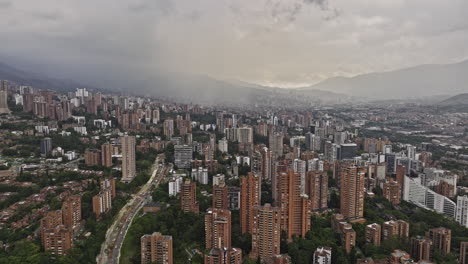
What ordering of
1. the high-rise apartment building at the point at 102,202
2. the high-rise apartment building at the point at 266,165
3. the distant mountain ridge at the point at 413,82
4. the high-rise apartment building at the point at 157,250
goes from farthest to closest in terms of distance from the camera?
1. the distant mountain ridge at the point at 413,82
2. the high-rise apartment building at the point at 266,165
3. the high-rise apartment building at the point at 102,202
4. the high-rise apartment building at the point at 157,250

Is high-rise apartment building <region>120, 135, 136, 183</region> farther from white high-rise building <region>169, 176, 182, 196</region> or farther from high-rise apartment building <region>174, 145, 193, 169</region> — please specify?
white high-rise building <region>169, 176, 182, 196</region>

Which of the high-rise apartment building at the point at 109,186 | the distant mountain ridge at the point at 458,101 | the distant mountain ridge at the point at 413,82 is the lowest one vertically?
the high-rise apartment building at the point at 109,186

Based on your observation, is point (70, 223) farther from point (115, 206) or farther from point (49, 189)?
point (49, 189)

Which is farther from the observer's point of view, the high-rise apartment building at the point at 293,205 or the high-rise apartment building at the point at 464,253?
the high-rise apartment building at the point at 293,205

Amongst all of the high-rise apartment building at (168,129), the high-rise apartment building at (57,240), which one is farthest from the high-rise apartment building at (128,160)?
the high-rise apartment building at (168,129)

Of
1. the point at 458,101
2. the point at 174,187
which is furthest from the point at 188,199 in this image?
the point at 458,101

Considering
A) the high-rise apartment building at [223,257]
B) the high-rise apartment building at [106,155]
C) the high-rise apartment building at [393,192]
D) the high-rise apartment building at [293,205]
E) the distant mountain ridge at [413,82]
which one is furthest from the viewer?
the distant mountain ridge at [413,82]

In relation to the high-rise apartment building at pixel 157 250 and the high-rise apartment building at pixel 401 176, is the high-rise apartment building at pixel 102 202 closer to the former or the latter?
the high-rise apartment building at pixel 157 250
